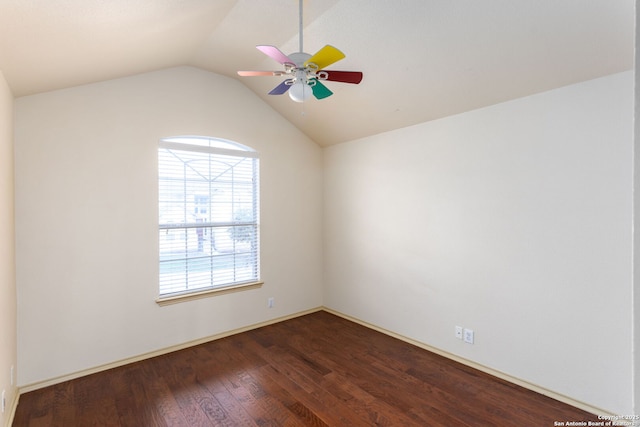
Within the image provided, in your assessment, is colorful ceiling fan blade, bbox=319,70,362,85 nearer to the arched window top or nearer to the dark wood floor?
the arched window top

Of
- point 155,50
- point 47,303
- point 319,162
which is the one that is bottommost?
point 47,303

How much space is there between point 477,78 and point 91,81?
132 inches

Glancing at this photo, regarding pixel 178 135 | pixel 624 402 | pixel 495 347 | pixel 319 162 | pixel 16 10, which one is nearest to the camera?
pixel 16 10

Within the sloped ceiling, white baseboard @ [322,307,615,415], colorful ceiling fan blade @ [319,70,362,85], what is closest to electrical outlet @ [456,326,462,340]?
white baseboard @ [322,307,615,415]

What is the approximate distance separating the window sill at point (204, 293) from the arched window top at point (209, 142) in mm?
1661

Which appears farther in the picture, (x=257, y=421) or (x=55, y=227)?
(x=55, y=227)

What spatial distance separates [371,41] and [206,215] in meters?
2.48

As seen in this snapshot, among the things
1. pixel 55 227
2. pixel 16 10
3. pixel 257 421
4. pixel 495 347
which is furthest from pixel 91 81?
pixel 495 347

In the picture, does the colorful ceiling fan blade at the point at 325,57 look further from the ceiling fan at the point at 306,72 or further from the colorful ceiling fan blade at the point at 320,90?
the colorful ceiling fan blade at the point at 320,90

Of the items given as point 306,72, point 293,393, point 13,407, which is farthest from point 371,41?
point 13,407

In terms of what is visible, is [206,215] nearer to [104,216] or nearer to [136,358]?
[104,216]

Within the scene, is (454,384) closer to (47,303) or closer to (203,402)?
(203,402)

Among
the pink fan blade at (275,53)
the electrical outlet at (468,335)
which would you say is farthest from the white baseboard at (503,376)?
the pink fan blade at (275,53)

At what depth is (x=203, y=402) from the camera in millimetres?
2387
